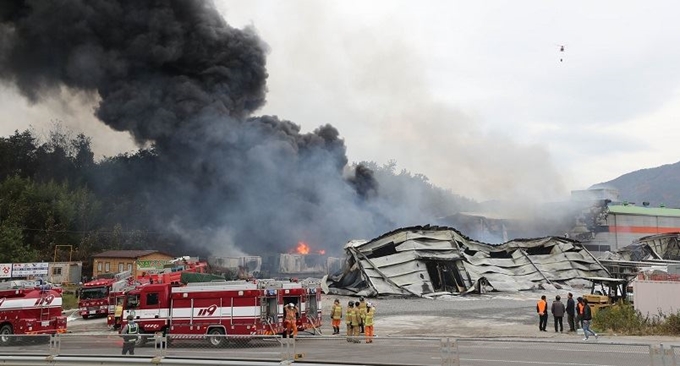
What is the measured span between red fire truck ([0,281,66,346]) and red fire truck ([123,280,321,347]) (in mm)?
4130

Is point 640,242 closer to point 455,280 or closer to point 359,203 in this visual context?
point 455,280

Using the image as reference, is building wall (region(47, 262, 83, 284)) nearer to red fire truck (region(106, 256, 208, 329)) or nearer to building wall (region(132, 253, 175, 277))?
building wall (region(132, 253, 175, 277))

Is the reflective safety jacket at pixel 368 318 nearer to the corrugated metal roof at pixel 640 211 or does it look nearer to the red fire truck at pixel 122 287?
the red fire truck at pixel 122 287

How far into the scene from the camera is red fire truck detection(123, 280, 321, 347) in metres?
18.2

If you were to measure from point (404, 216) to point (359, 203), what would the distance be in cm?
665

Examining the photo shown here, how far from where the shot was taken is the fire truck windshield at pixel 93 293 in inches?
1204

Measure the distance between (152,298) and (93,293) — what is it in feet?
43.6

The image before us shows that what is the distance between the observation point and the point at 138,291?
20.0 meters

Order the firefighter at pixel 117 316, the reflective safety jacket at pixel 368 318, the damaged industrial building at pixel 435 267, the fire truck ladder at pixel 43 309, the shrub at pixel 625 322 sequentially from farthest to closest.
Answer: the damaged industrial building at pixel 435 267, the firefighter at pixel 117 316, the fire truck ladder at pixel 43 309, the shrub at pixel 625 322, the reflective safety jacket at pixel 368 318

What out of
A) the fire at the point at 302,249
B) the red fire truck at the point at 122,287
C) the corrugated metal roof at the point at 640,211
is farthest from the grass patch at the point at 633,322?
the corrugated metal roof at the point at 640,211

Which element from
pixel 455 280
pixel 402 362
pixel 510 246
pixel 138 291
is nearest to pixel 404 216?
pixel 510 246

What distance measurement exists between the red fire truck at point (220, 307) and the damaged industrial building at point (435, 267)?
17044mm

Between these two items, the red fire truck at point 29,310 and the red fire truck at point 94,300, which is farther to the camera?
the red fire truck at point 94,300

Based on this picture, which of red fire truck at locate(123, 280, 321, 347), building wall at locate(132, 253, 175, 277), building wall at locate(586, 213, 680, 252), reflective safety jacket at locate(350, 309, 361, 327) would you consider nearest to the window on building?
red fire truck at locate(123, 280, 321, 347)
